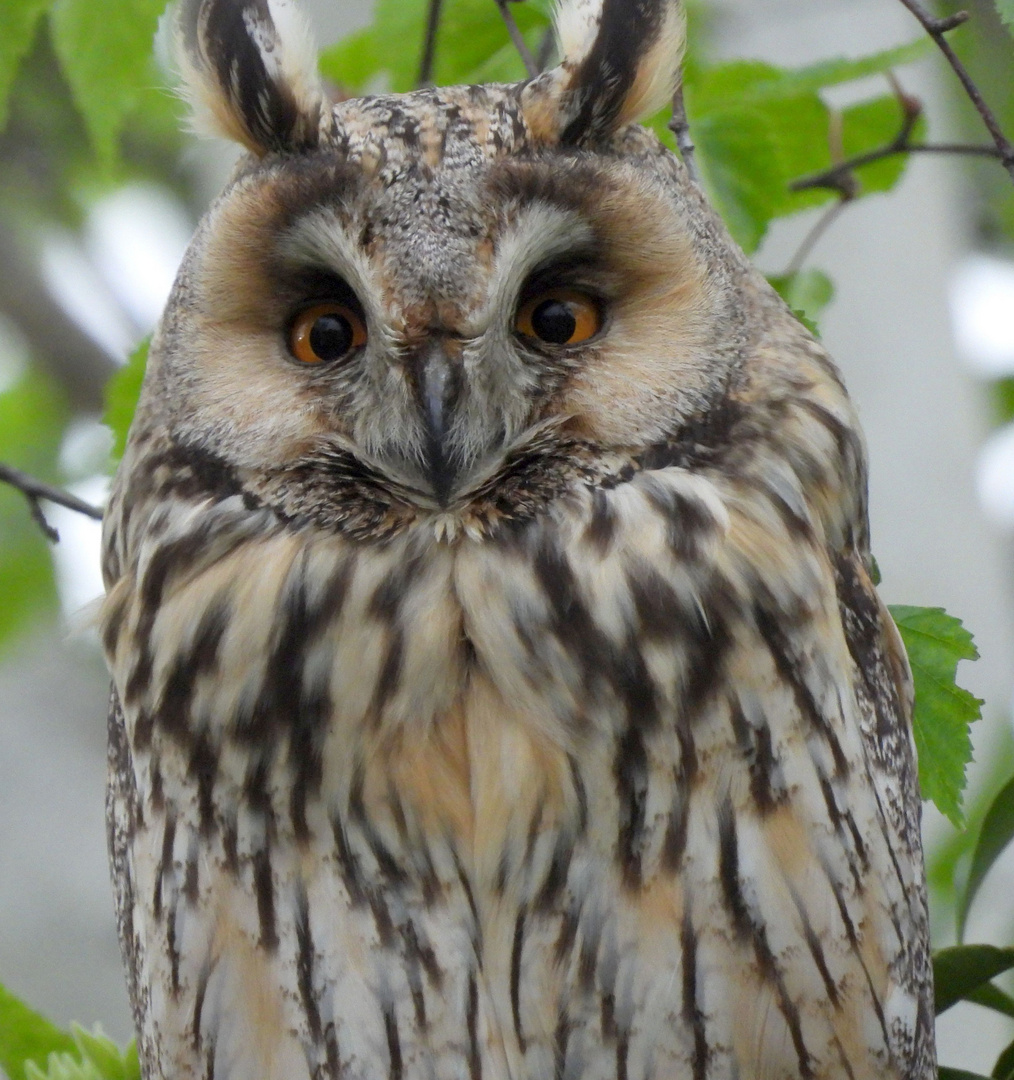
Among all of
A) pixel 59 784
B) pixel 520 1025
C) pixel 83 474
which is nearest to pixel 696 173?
pixel 520 1025

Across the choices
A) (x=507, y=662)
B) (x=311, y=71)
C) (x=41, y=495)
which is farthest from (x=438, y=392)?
(x=41, y=495)

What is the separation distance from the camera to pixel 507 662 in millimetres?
1553

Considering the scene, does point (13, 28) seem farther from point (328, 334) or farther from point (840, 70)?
point (840, 70)

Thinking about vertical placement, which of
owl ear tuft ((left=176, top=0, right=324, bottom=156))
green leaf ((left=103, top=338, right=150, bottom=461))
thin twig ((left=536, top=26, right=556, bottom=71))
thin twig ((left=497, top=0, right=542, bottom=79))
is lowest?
green leaf ((left=103, top=338, right=150, bottom=461))

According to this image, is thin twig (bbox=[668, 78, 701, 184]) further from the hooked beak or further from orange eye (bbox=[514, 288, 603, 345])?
the hooked beak

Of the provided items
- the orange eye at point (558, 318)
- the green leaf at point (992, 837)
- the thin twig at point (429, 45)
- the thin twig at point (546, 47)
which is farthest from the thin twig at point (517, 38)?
the green leaf at point (992, 837)

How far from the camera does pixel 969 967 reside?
1.62 m

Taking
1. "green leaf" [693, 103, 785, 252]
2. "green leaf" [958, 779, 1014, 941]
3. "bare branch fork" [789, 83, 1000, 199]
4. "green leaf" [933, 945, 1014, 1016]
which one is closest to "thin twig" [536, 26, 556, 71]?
"green leaf" [693, 103, 785, 252]

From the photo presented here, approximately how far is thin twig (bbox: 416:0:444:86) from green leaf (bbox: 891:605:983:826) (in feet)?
3.15

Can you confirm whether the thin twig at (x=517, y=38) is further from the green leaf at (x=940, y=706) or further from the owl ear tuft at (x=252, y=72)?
the green leaf at (x=940, y=706)

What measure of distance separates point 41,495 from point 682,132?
3.26ft

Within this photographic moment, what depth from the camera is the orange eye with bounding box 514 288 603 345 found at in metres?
1.56

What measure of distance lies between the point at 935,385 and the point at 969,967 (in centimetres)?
212

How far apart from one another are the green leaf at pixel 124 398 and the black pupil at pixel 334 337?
49cm
